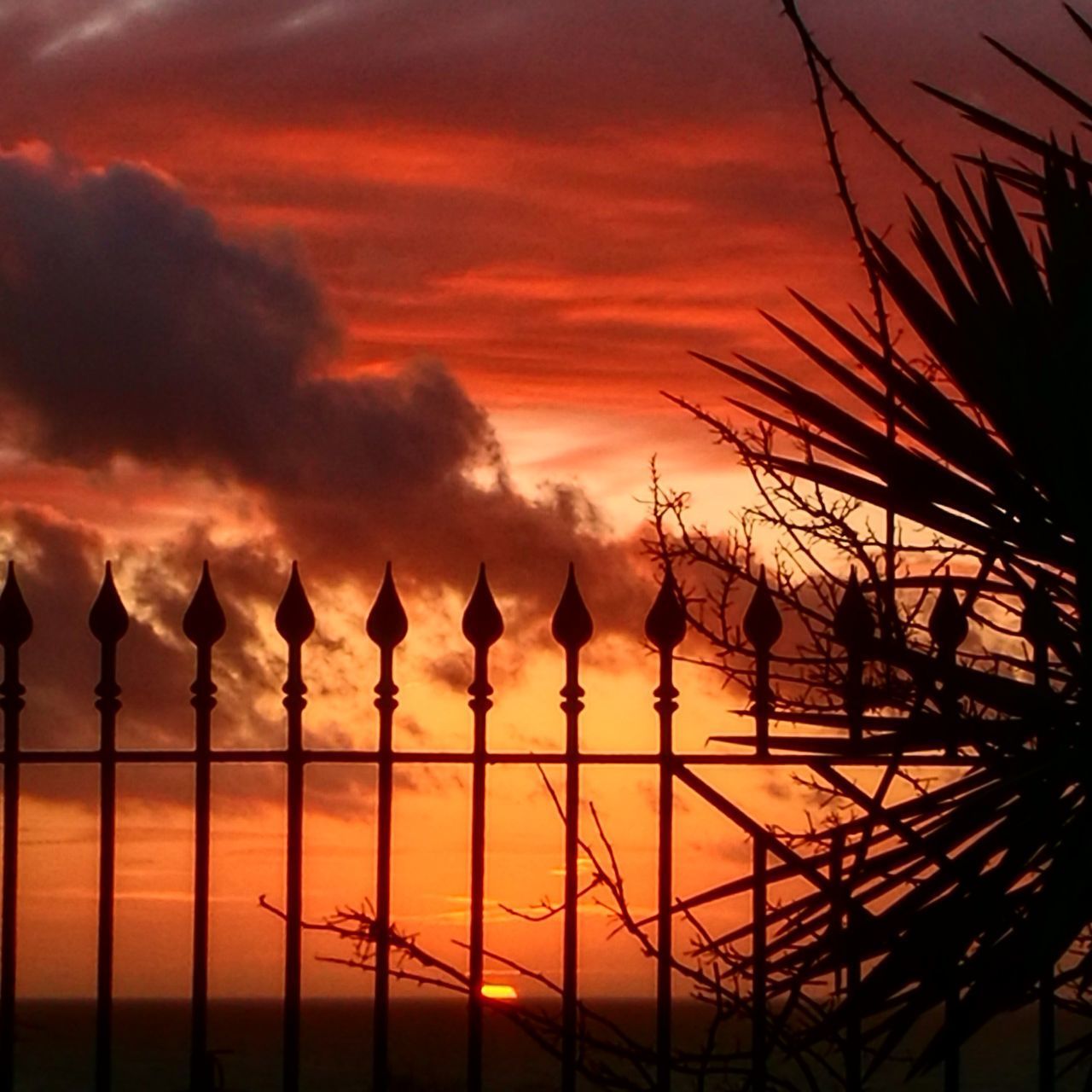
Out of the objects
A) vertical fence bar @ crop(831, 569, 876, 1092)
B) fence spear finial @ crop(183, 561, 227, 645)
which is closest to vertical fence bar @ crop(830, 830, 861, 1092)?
vertical fence bar @ crop(831, 569, 876, 1092)

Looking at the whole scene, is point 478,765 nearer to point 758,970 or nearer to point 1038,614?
point 758,970

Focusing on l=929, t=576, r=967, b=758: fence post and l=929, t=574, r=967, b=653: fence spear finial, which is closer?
l=929, t=576, r=967, b=758: fence post

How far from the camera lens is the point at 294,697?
15.2ft

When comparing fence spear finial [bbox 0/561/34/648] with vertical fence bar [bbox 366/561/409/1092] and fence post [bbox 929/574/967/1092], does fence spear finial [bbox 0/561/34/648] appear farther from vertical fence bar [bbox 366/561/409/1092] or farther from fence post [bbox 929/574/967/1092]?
fence post [bbox 929/574/967/1092]

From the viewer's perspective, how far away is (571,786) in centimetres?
470

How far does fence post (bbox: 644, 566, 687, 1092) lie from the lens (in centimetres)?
471

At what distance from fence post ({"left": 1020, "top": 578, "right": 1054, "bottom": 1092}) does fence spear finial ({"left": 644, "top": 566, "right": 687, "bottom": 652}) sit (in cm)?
87

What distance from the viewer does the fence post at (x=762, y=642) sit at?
4.74 meters

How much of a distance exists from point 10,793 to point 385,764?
0.93 meters

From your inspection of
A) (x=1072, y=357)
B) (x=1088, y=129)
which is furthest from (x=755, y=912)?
(x=1088, y=129)

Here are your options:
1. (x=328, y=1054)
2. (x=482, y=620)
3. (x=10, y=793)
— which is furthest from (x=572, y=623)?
(x=328, y=1054)

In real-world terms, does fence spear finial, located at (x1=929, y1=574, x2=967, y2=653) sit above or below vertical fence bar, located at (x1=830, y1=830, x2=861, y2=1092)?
A: above

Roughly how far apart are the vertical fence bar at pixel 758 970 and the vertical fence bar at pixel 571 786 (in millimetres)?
453

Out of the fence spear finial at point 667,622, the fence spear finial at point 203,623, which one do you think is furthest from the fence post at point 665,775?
the fence spear finial at point 203,623
